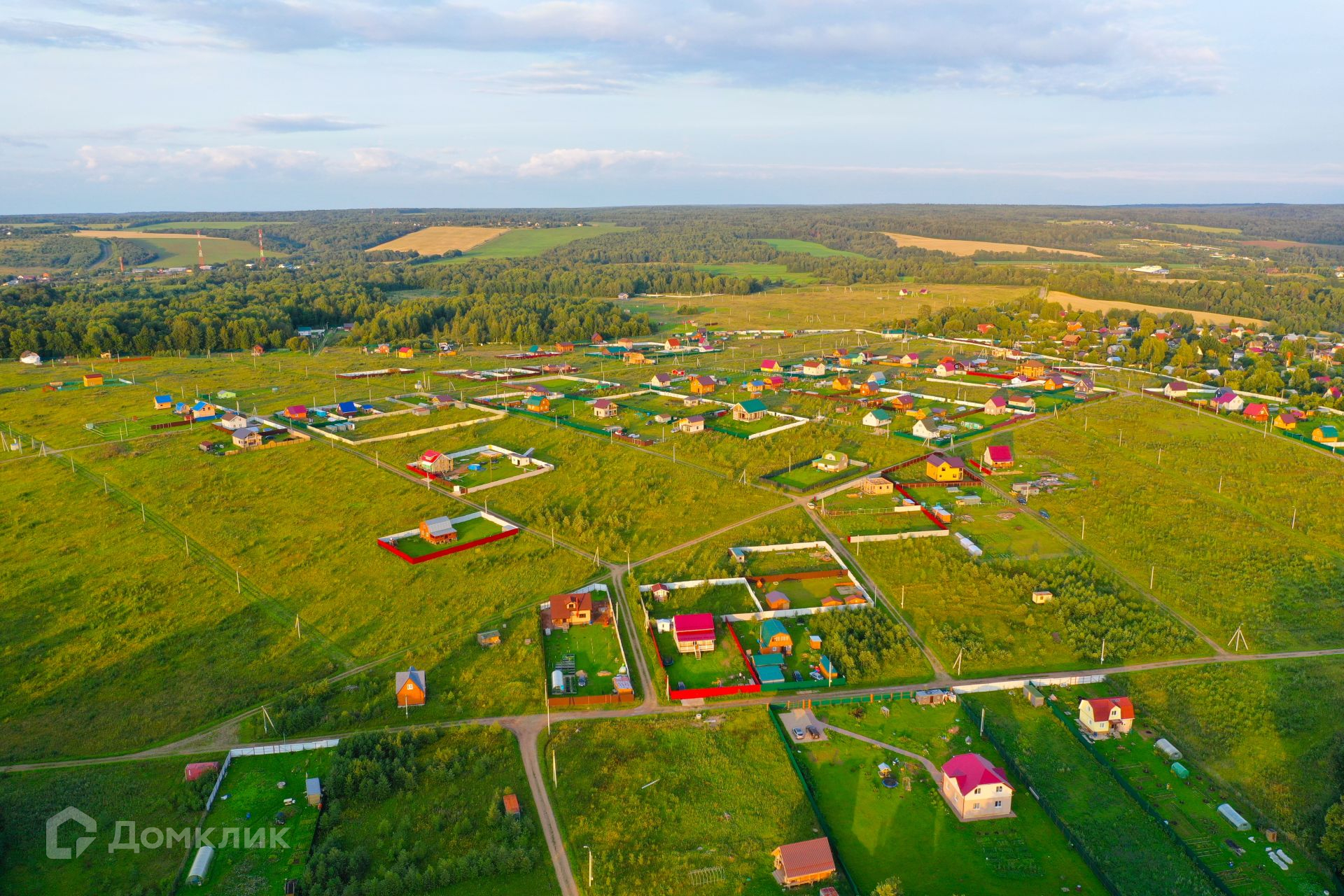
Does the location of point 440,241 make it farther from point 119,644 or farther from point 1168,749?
point 1168,749

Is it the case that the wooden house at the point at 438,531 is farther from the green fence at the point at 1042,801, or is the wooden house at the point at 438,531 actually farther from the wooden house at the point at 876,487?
the green fence at the point at 1042,801

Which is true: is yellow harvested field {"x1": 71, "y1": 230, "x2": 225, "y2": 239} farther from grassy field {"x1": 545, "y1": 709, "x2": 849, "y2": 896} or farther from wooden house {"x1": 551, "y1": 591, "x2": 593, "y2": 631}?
grassy field {"x1": 545, "y1": 709, "x2": 849, "y2": 896}

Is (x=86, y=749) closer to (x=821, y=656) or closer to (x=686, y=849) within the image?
(x=686, y=849)

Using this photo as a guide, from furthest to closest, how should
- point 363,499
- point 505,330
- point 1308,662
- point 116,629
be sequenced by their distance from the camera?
point 505,330 < point 363,499 < point 116,629 < point 1308,662

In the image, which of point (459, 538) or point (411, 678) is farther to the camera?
point (459, 538)

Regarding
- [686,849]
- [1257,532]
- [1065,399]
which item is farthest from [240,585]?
[1065,399]

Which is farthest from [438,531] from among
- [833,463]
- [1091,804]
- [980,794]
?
[1091,804]
